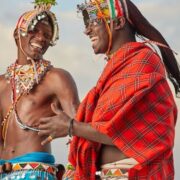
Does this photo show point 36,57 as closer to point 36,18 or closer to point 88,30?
point 36,18

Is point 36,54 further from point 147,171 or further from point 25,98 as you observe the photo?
point 147,171

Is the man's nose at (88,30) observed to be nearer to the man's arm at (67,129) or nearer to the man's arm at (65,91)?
the man's arm at (67,129)

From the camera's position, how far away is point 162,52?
16.5 feet

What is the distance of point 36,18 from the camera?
756 centimetres

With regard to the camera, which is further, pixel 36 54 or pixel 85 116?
pixel 36 54

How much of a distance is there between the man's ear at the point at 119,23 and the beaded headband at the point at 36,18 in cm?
266

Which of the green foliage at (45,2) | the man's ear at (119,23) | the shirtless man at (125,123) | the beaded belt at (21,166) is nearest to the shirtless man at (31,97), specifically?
the beaded belt at (21,166)

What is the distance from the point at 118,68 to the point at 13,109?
2.76 meters

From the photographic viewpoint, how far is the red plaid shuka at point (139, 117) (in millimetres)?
4539

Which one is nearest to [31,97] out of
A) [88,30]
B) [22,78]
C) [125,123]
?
[22,78]

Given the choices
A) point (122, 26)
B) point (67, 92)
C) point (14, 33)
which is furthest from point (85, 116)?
point (14, 33)

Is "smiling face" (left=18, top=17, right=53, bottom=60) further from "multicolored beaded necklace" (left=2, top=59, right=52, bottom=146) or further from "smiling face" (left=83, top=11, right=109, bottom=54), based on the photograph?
"smiling face" (left=83, top=11, right=109, bottom=54)

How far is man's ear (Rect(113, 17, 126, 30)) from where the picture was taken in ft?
16.2

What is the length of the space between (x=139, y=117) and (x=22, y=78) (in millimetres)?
2975
